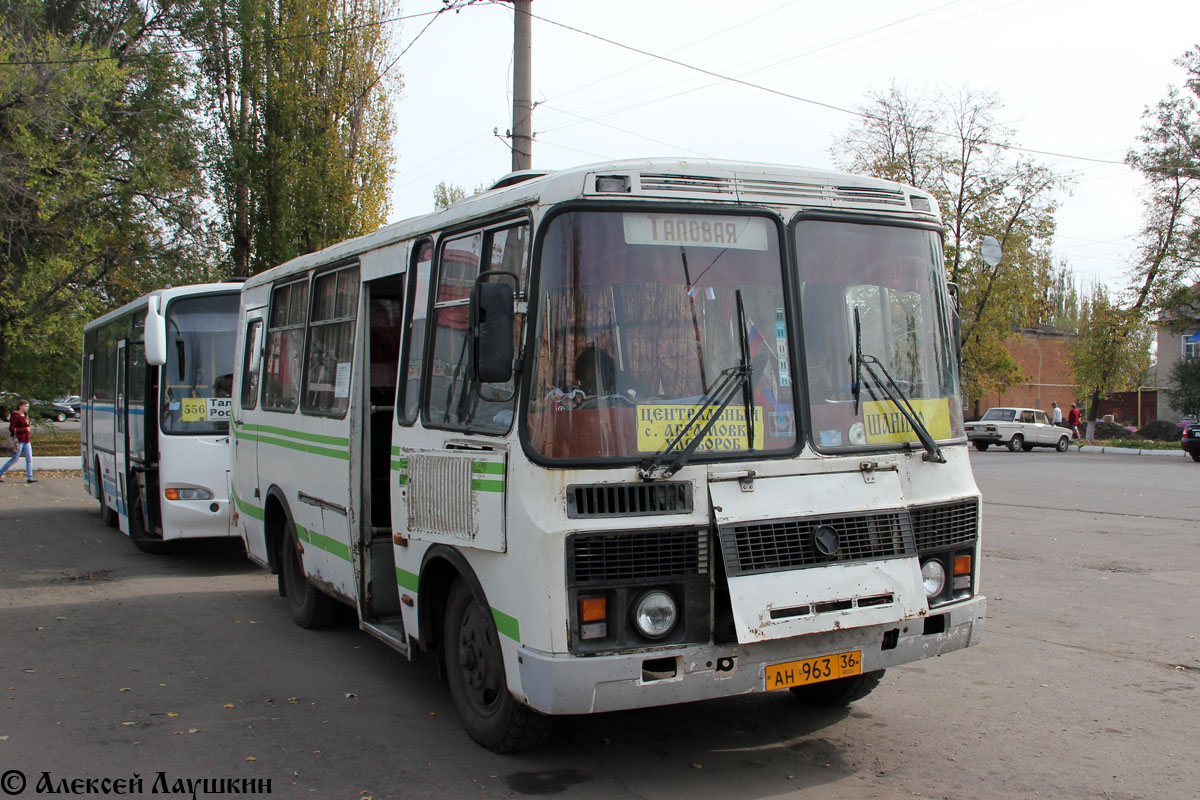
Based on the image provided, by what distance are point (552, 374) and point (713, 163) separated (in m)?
1.31

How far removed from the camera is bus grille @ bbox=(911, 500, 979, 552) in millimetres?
5176

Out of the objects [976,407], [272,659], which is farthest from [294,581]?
[976,407]

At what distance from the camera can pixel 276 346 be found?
8773 mm

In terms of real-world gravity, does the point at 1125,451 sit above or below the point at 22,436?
below

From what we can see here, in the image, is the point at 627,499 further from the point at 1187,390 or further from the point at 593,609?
the point at 1187,390

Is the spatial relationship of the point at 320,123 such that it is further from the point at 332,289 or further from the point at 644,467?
the point at 644,467

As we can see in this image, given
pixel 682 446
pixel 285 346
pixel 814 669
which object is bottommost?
pixel 814 669

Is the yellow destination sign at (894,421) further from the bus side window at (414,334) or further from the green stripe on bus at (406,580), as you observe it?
the green stripe on bus at (406,580)

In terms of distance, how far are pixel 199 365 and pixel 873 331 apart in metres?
8.75

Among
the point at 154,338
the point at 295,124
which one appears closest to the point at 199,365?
the point at 154,338

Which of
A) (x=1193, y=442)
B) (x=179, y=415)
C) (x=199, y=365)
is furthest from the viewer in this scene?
(x=1193, y=442)

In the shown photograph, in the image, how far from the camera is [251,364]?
943cm

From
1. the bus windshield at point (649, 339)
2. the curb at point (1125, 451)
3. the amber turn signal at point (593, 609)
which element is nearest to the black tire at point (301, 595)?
the amber turn signal at point (593, 609)

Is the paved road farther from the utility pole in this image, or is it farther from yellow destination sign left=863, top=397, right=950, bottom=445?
the utility pole
